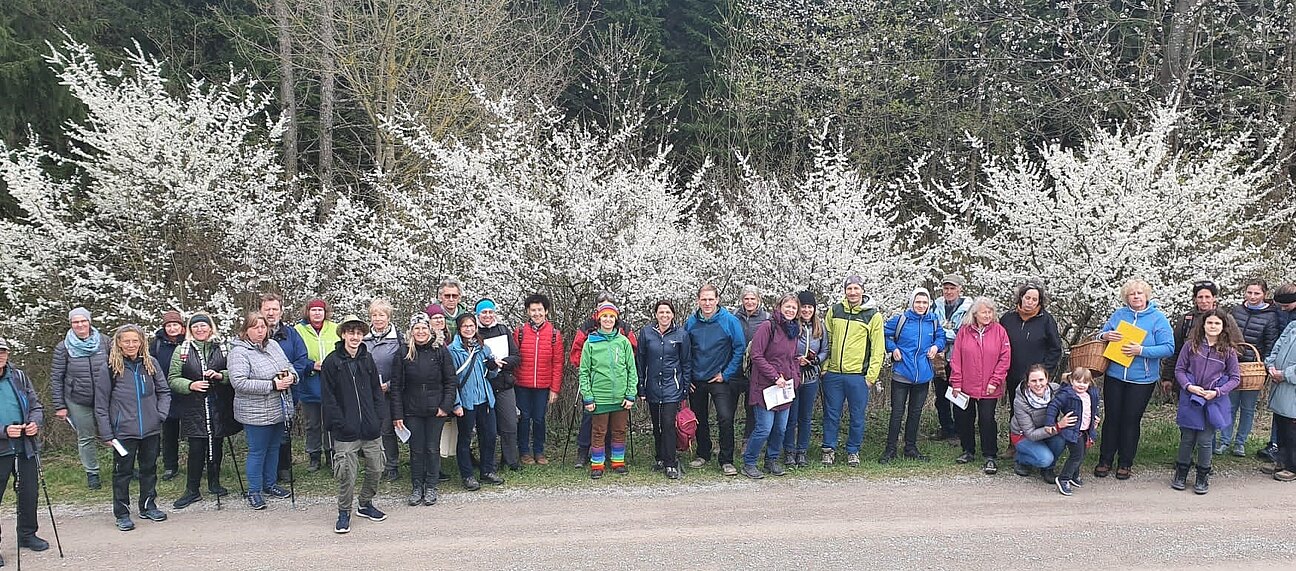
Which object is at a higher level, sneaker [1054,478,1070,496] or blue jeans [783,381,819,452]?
blue jeans [783,381,819,452]

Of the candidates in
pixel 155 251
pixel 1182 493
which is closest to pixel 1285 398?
pixel 1182 493

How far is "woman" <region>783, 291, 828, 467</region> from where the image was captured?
23.9ft

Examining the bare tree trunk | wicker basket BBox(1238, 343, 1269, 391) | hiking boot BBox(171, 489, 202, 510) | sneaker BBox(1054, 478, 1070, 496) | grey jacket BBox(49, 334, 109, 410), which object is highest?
the bare tree trunk

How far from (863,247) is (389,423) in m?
6.66

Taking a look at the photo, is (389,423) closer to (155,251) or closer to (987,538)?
(987,538)

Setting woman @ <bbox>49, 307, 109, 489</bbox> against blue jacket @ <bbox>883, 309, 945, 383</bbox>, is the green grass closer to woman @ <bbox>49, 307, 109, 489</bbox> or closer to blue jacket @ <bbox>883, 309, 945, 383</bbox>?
blue jacket @ <bbox>883, 309, 945, 383</bbox>

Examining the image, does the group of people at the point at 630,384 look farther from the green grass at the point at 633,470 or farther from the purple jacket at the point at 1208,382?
the green grass at the point at 633,470

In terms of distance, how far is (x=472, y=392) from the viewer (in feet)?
22.9

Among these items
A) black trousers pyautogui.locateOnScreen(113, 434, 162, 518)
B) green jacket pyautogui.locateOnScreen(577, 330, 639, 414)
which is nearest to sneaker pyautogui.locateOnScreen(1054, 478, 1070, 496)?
green jacket pyautogui.locateOnScreen(577, 330, 639, 414)

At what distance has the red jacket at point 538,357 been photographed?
7.55m

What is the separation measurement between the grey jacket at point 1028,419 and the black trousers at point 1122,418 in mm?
539

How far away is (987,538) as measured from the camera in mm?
5660

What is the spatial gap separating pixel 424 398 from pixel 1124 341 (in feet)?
19.4

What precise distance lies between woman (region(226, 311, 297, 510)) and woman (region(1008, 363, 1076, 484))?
242 inches
